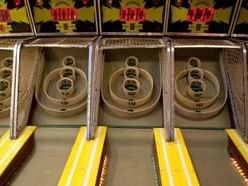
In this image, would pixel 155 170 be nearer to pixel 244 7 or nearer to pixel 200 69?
pixel 200 69

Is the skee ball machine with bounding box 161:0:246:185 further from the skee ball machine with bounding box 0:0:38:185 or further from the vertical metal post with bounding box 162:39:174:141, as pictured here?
the skee ball machine with bounding box 0:0:38:185

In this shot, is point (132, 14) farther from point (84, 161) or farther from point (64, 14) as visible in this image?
point (84, 161)

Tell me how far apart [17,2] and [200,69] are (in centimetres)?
153

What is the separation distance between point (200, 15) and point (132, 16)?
1.75 ft

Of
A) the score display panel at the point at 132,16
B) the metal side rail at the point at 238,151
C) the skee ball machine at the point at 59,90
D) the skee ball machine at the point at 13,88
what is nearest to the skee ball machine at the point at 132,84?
the score display panel at the point at 132,16

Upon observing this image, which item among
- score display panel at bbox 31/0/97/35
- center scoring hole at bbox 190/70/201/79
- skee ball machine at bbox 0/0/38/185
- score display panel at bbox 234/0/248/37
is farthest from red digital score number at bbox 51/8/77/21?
score display panel at bbox 234/0/248/37

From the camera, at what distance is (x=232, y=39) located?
2.67 meters

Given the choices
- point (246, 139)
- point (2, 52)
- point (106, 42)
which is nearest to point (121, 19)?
point (106, 42)

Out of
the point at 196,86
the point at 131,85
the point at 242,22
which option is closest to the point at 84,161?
the point at 131,85

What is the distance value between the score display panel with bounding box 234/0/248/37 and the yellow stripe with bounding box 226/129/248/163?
0.85 metres

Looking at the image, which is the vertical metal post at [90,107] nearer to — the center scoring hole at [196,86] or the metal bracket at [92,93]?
the metal bracket at [92,93]

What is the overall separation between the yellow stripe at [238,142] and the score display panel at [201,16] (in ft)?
2.74

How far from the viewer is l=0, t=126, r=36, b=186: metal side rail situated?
200 centimetres

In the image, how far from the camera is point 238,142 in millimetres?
2238
